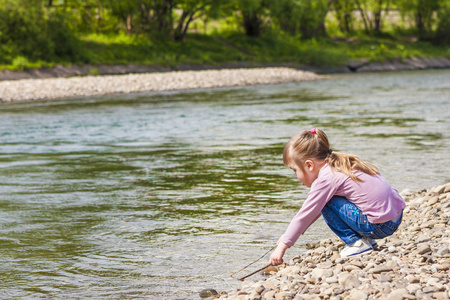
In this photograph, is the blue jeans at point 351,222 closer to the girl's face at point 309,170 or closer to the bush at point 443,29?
the girl's face at point 309,170

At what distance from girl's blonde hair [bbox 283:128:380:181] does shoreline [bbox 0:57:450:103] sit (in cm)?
2419

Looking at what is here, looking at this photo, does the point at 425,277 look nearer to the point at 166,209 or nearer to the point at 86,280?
the point at 86,280

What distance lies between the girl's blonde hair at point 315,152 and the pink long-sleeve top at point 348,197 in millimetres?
39

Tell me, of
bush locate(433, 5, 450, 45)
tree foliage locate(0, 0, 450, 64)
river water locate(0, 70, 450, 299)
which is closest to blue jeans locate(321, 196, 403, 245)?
river water locate(0, 70, 450, 299)

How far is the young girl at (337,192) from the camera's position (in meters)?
3.95

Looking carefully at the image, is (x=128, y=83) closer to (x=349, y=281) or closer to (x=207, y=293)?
(x=207, y=293)

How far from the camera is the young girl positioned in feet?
13.0

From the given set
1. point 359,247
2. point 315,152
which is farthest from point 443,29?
point 315,152

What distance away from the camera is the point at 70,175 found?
932 cm

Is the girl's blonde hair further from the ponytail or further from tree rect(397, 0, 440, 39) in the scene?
tree rect(397, 0, 440, 39)

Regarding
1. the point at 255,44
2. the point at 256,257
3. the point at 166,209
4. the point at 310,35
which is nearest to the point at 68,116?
the point at 166,209

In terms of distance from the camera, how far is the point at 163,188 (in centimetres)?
812

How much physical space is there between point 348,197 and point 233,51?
139 feet

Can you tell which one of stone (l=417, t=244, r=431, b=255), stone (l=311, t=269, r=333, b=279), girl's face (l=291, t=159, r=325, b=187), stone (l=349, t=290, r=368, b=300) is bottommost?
stone (l=311, t=269, r=333, b=279)
